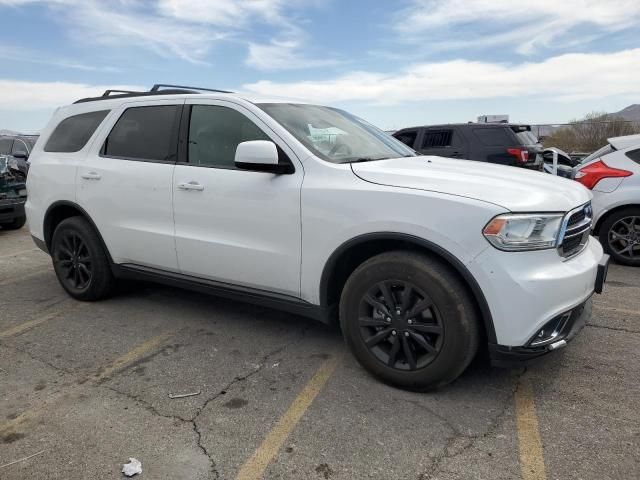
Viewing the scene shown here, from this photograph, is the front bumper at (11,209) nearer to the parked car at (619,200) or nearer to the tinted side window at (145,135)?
the tinted side window at (145,135)

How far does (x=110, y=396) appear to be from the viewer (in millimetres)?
3051

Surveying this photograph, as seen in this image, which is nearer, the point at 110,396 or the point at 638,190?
the point at 110,396

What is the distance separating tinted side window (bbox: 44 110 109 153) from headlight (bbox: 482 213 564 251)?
3.56 metres

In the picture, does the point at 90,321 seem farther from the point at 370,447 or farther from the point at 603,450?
the point at 603,450

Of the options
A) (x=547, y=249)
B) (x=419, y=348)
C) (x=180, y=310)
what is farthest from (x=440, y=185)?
(x=180, y=310)

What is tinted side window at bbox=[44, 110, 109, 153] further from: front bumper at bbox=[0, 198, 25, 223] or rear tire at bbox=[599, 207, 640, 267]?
rear tire at bbox=[599, 207, 640, 267]

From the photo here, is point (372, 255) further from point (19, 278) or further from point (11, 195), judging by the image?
point (11, 195)

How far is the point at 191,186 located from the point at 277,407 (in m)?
1.72

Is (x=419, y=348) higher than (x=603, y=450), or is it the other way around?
(x=419, y=348)

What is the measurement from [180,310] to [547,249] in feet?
10.3

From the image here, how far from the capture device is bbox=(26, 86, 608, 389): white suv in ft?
8.80

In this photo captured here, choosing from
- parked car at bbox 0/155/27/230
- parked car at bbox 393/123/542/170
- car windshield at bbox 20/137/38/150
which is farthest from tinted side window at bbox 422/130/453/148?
car windshield at bbox 20/137/38/150

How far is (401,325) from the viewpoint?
2.93m

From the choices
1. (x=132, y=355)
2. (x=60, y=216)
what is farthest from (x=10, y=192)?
(x=132, y=355)
